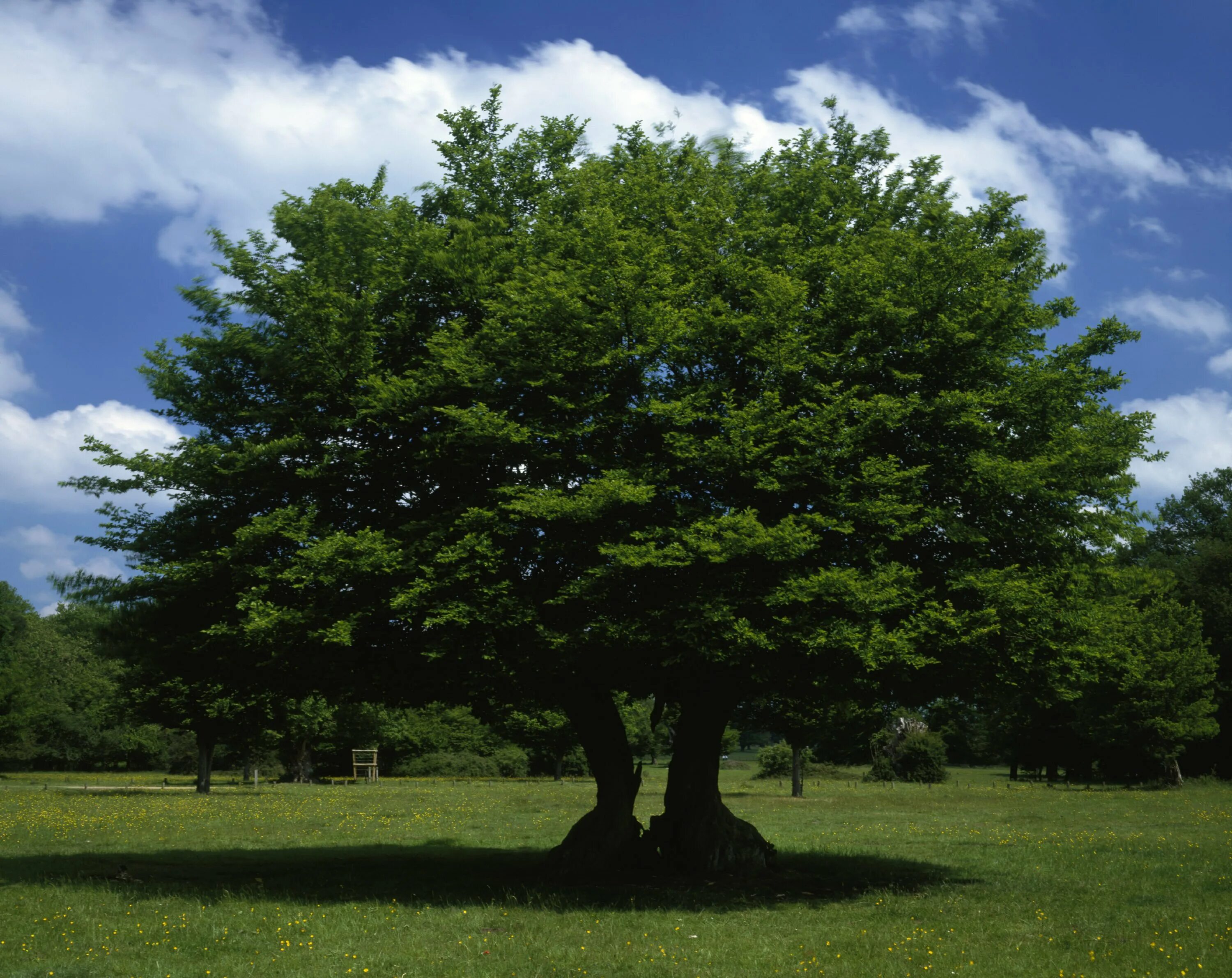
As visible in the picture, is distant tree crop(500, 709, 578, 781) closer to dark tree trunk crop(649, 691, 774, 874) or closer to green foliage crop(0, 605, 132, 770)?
green foliage crop(0, 605, 132, 770)

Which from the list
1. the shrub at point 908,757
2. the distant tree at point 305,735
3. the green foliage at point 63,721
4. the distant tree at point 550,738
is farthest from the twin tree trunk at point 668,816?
the green foliage at point 63,721

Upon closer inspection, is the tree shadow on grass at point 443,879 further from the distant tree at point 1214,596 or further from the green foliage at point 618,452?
the distant tree at point 1214,596

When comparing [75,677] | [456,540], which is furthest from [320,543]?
[75,677]

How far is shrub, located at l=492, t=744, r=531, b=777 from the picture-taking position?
87250mm

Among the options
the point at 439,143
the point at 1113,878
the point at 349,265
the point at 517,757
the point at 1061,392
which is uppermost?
the point at 439,143

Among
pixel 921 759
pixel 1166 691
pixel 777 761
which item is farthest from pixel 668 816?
pixel 777 761

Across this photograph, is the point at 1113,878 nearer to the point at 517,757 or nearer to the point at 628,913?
the point at 628,913

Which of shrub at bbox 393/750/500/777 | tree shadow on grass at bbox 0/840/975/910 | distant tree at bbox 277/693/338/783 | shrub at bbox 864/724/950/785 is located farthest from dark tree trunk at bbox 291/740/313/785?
tree shadow on grass at bbox 0/840/975/910

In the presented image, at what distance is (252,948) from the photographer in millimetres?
12914

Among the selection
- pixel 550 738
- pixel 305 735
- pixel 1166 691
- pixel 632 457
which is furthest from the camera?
pixel 550 738

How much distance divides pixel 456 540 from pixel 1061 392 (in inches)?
456

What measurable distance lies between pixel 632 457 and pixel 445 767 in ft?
233

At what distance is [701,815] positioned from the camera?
2080 centimetres

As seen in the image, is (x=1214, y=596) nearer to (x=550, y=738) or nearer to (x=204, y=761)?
(x=550, y=738)
